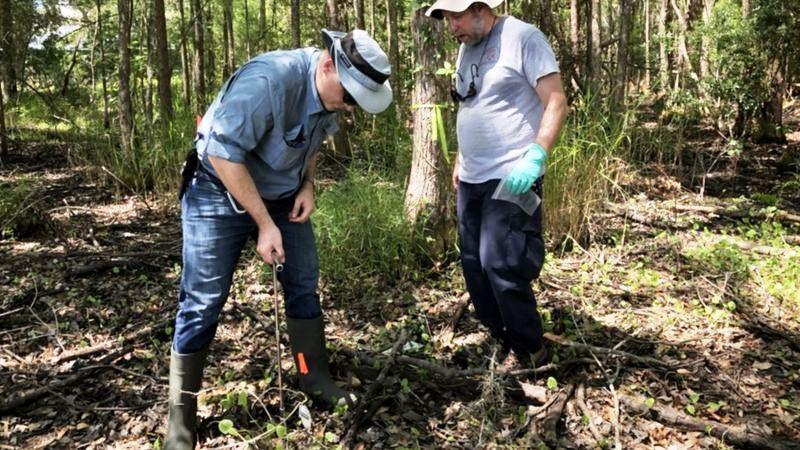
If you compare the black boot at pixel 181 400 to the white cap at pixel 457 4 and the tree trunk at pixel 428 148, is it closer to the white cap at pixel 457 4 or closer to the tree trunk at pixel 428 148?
the white cap at pixel 457 4

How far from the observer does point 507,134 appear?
9.12 ft

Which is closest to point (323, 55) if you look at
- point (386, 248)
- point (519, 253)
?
point (519, 253)

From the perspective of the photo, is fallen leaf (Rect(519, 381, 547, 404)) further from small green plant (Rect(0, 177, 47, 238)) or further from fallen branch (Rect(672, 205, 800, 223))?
small green plant (Rect(0, 177, 47, 238))

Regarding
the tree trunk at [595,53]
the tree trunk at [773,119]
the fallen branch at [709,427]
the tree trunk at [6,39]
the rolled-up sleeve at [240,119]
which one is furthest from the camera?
the tree trunk at [6,39]

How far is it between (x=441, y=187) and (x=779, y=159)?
6.15 meters

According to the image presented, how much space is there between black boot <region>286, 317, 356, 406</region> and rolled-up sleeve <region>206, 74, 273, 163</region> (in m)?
0.93

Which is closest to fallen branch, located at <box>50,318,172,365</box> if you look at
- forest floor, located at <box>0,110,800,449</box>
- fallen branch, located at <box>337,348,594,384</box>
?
forest floor, located at <box>0,110,800,449</box>

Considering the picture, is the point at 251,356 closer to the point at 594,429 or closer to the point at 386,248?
the point at 386,248

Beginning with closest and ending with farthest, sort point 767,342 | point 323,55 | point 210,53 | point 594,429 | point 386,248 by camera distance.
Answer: point 323,55, point 594,429, point 767,342, point 386,248, point 210,53

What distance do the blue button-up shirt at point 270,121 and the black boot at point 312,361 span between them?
2.12ft

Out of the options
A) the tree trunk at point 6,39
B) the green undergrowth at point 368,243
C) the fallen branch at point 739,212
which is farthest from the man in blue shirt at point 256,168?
the tree trunk at point 6,39

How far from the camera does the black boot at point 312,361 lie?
2.75 m

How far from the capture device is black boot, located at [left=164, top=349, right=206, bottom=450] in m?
2.41

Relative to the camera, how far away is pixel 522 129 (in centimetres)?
276
